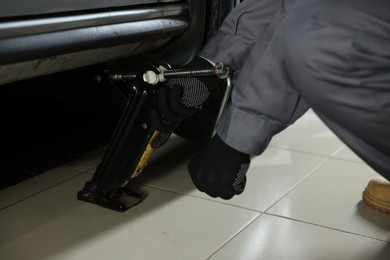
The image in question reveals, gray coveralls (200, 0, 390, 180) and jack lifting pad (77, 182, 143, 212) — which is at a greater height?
gray coveralls (200, 0, 390, 180)

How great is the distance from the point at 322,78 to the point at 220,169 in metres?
0.21

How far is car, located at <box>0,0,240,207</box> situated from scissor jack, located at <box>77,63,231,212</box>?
3 centimetres

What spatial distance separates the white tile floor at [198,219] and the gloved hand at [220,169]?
0.63ft

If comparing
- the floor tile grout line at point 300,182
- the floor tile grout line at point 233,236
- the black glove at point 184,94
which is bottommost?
the floor tile grout line at point 300,182

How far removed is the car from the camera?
76cm

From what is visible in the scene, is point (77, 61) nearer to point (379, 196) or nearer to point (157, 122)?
point (157, 122)

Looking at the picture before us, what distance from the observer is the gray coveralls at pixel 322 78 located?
1.98 feet

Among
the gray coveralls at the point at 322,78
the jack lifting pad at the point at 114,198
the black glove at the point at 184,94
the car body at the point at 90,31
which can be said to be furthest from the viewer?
the jack lifting pad at the point at 114,198

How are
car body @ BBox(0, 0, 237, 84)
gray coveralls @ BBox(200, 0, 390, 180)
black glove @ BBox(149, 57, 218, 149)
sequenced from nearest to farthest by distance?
gray coveralls @ BBox(200, 0, 390, 180)
car body @ BBox(0, 0, 237, 84)
black glove @ BBox(149, 57, 218, 149)

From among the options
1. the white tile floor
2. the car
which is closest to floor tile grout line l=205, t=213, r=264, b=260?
the white tile floor

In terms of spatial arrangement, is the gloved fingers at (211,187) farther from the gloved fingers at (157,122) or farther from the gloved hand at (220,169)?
the gloved fingers at (157,122)

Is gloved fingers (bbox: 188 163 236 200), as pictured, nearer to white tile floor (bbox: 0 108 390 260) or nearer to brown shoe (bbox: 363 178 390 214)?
white tile floor (bbox: 0 108 390 260)

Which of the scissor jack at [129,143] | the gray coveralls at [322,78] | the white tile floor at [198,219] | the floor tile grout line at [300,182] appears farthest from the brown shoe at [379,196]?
the gray coveralls at [322,78]

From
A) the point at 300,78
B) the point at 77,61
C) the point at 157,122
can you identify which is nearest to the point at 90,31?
the point at 77,61
